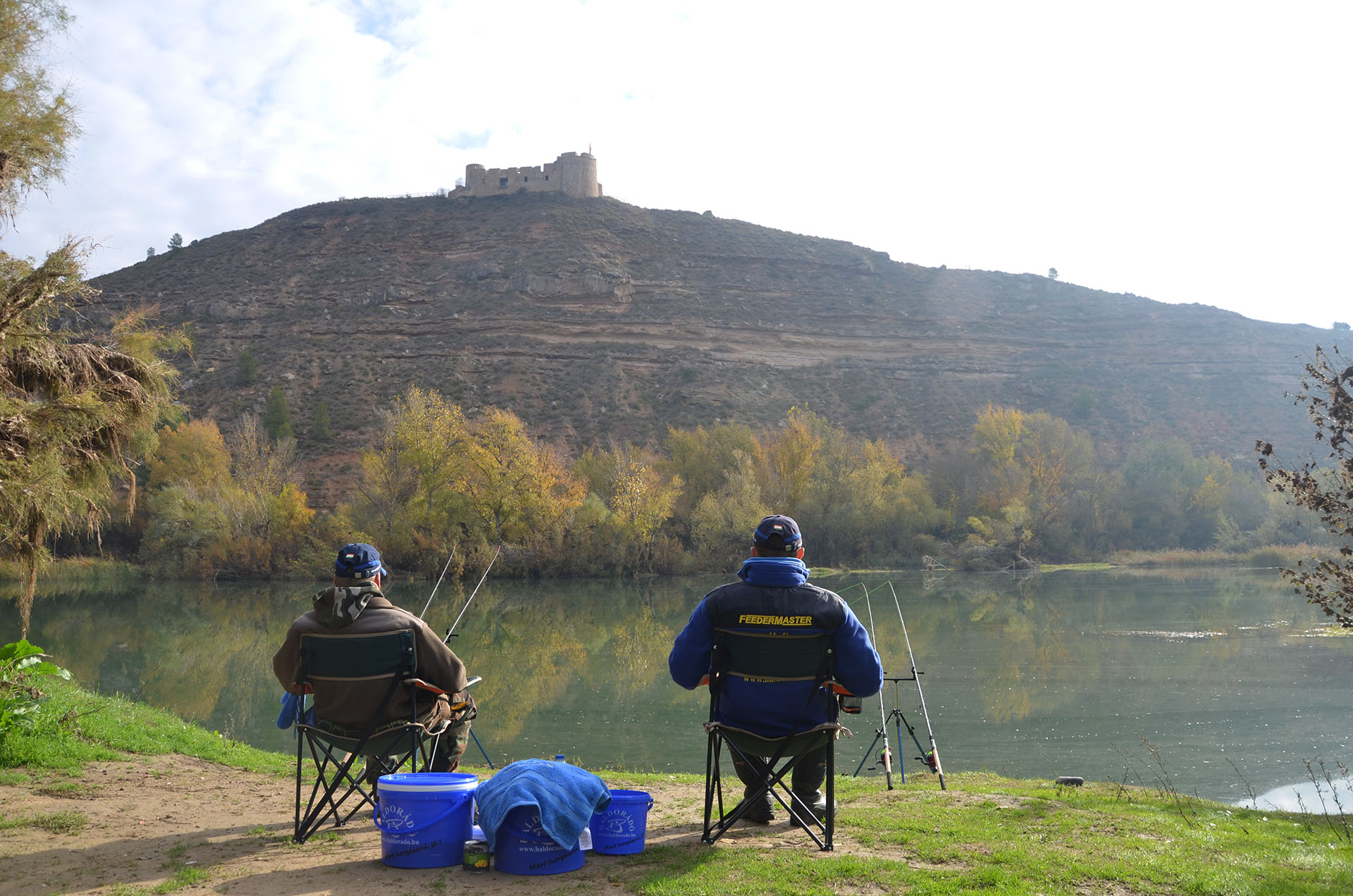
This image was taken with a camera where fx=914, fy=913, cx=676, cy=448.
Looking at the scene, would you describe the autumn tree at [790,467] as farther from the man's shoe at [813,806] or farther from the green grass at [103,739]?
the man's shoe at [813,806]

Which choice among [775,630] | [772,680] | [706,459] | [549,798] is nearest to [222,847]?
[549,798]

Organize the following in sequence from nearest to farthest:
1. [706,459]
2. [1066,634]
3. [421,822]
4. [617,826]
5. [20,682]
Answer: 1. [421,822]
2. [617,826]
3. [20,682]
4. [1066,634]
5. [706,459]

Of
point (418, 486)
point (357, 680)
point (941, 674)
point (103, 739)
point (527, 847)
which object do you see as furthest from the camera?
point (418, 486)

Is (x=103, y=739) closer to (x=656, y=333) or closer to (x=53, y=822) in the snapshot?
(x=53, y=822)

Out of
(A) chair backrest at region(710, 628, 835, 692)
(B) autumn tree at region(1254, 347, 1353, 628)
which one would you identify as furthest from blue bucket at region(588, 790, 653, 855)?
(B) autumn tree at region(1254, 347, 1353, 628)

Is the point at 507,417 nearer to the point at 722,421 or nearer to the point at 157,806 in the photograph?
the point at 722,421

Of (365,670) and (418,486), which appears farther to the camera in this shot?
(418,486)

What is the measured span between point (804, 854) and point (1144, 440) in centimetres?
6853

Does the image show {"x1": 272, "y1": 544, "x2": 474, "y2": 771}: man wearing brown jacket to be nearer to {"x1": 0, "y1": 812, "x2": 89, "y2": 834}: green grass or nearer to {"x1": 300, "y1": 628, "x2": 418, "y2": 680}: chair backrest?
{"x1": 300, "y1": 628, "x2": 418, "y2": 680}: chair backrest

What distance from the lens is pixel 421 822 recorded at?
425cm

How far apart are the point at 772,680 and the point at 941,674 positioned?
528 inches

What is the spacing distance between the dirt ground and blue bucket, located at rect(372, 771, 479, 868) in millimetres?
69

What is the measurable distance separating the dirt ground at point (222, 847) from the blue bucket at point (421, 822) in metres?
0.07

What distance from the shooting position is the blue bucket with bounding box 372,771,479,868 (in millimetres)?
4250
